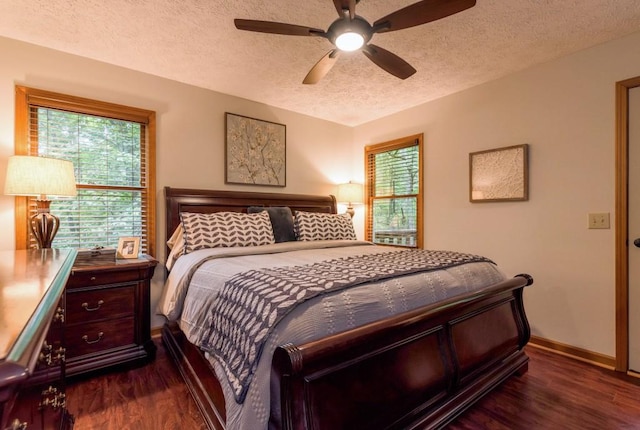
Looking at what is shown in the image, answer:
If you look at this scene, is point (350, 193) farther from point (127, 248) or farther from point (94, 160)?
point (94, 160)

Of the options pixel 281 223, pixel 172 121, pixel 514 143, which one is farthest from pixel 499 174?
pixel 172 121

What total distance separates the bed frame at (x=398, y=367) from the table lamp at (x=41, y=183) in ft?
3.64

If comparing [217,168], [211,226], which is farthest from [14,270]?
[217,168]

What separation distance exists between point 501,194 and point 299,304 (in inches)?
98.6

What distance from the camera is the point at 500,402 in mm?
1817

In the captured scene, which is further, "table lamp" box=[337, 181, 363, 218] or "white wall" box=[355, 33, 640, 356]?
"table lamp" box=[337, 181, 363, 218]

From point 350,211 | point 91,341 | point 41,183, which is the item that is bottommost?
point 91,341

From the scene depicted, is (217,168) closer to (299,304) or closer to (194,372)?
(194,372)

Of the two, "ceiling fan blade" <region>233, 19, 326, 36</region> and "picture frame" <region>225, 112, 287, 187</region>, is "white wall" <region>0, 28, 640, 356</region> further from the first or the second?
"ceiling fan blade" <region>233, 19, 326, 36</region>

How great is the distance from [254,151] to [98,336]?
216 cm

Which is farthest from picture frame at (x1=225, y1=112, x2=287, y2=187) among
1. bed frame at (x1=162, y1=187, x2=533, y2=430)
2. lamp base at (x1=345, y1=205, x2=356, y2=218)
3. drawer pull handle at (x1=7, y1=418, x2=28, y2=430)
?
drawer pull handle at (x1=7, y1=418, x2=28, y2=430)

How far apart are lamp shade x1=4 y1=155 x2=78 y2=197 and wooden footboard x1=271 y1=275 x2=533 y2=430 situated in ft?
6.62

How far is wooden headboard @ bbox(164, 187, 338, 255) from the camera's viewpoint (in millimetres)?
2875

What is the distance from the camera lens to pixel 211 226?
2.59 m
